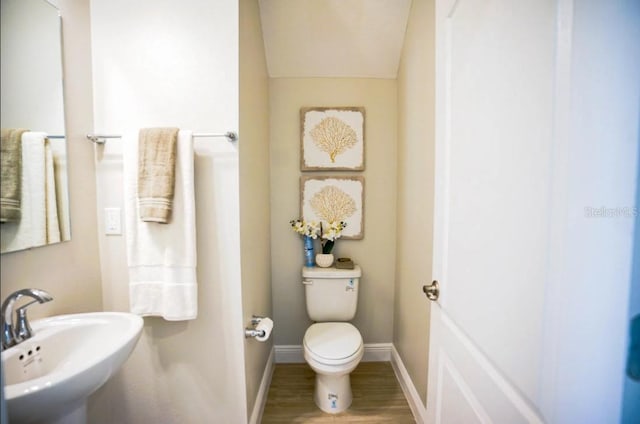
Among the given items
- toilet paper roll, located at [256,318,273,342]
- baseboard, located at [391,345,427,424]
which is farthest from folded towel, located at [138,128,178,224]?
baseboard, located at [391,345,427,424]

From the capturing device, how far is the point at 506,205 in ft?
1.85

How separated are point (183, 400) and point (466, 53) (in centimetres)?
180

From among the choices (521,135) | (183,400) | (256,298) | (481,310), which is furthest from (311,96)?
(183,400)

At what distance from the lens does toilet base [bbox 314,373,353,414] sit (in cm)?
148

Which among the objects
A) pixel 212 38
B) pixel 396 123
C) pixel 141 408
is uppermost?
pixel 212 38

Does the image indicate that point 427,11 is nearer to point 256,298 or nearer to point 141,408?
point 256,298

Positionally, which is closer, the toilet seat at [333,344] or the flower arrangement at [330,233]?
the toilet seat at [333,344]

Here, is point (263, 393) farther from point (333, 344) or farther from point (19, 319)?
point (19, 319)

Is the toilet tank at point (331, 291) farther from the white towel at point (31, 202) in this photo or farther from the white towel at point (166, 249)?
the white towel at point (31, 202)

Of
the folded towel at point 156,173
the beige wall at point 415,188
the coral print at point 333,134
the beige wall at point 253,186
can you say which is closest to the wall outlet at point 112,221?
the folded towel at point 156,173

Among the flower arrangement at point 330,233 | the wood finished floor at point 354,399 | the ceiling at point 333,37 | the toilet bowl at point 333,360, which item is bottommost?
the wood finished floor at point 354,399

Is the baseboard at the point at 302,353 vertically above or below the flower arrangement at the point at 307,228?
below

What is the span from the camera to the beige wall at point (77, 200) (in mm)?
991

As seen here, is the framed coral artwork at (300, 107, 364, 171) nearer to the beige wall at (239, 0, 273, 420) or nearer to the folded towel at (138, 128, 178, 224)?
the beige wall at (239, 0, 273, 420)
